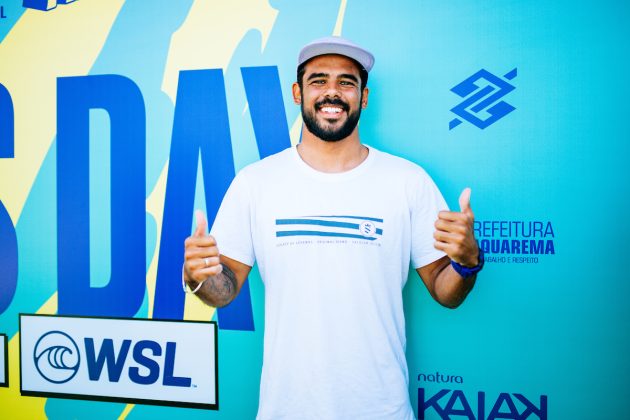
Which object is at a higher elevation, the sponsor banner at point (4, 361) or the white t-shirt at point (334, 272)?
the white t-shirt at point (334, 272)

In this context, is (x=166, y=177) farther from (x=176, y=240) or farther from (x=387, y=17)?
(x=387, y=17)

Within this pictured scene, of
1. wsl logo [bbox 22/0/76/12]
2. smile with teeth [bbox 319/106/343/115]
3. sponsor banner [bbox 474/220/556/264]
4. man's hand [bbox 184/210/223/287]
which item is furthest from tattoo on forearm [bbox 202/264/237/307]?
wsl logo [bbox 22/0/76/12]

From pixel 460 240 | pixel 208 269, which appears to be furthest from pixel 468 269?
pixel 208 269

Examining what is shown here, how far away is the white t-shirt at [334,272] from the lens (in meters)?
1.42

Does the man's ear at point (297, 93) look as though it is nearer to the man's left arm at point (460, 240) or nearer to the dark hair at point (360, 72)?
the dark hair at point (360, 72)

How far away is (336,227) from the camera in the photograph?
145cm

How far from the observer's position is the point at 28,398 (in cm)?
205

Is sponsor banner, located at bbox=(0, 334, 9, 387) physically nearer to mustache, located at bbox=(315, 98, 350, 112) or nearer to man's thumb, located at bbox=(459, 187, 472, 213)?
mustache, located at bbox=(315, 98, 350, 112)

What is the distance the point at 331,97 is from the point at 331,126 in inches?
3.6

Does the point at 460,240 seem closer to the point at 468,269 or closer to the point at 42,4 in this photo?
the point at 468,269

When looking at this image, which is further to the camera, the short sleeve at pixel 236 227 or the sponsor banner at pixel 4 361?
the sponsor banner at pixel 4 361

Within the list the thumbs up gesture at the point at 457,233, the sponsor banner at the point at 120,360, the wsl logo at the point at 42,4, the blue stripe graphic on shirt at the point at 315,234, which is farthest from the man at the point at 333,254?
the wsl logo at the point at 42,4

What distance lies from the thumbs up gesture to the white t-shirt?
25cm

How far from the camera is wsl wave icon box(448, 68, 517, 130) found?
5.52 feet
